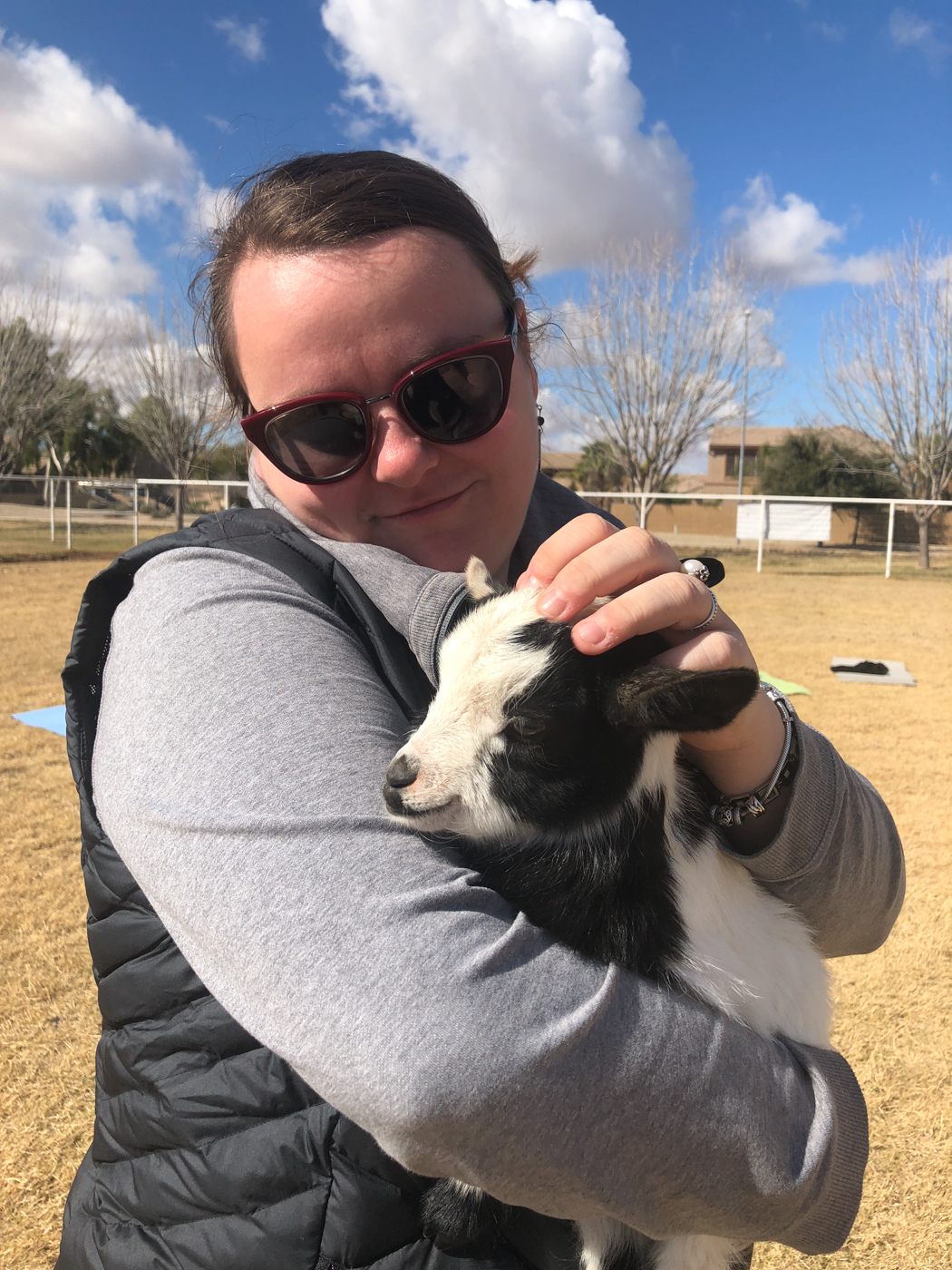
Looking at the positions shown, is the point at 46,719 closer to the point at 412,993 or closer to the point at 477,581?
the point at 477,581

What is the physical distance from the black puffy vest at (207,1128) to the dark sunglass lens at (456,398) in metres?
0.34

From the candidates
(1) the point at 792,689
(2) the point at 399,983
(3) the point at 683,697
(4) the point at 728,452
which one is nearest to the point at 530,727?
(3) the point at 683,697

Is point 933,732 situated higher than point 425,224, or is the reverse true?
point 425,224

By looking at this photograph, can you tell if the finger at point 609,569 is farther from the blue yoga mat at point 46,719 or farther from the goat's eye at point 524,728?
the blue yoga mat at point 46,719

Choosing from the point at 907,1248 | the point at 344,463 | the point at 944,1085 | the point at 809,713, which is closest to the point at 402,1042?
the point at 344,463

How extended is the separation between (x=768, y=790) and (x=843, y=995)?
2904 mm

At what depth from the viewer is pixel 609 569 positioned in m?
1.22

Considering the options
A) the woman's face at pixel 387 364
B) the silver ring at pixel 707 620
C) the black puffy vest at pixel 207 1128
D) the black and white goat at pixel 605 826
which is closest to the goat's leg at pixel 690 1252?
the black and white goat at pixel 605 826

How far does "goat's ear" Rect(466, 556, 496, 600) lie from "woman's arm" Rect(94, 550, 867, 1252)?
1.80ft

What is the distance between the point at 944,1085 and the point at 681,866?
2.64 m

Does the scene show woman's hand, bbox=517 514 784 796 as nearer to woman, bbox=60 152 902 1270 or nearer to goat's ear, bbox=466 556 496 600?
woman, bbox=60 152 902 1270

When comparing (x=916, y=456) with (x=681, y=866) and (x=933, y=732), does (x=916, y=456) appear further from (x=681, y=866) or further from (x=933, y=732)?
(x=681, y=866)

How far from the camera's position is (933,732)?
24.0 feet

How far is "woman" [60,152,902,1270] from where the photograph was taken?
85 centimetres
